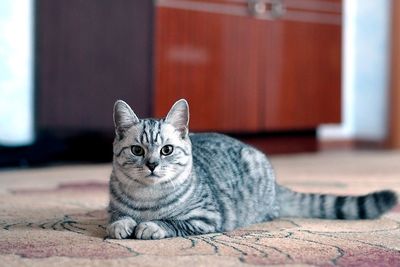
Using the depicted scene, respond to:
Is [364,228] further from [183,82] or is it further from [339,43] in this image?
[339,43]

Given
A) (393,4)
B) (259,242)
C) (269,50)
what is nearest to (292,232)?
(259,242)

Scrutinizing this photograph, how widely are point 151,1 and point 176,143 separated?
1.96 metres

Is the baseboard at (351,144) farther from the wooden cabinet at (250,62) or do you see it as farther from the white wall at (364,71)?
the wooden cabinet at (250,62)

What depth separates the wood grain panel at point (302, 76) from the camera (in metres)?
4.04

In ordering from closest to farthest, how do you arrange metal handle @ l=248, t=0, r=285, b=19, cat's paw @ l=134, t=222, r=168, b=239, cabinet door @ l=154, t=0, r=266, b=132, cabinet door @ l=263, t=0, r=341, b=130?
cat's paw @ l=134, t=222, r=168, b=239 < cabinet door @ l=154, t=0, r=266, b=132 < metal handle @ l=248, t=0, r=285, b=19 < cabinet door @ l=263, t=0, r=341, b=130

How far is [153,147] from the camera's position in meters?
1.57

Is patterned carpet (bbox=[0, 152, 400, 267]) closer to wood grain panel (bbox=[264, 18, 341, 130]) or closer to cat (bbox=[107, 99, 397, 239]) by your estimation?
cat (bbox=[107, 99, 397, 239])

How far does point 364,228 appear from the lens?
176cm

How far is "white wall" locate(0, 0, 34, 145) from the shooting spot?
309 cm

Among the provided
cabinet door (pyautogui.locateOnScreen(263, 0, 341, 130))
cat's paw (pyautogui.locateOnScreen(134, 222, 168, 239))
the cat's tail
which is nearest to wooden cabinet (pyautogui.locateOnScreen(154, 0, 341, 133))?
cabinet door (pyautogui.locateOnScreen(263, 0, 341, 130))

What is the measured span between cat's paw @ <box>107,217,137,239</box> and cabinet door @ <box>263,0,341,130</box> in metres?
2.53

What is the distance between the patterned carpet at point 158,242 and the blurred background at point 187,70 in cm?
78

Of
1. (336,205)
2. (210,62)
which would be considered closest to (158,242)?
(336,205)

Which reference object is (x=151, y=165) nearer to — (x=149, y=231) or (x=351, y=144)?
(x=149, y=231)
